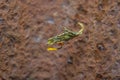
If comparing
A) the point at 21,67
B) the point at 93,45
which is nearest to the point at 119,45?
the point at 93,45

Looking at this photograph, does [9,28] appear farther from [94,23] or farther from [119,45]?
[119,45]

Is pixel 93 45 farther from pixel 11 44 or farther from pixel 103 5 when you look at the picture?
pixel 11 44

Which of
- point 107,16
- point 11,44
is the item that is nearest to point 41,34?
point 11,44

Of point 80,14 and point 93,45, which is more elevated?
point 80,14

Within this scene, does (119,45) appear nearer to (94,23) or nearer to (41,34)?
(94,23)

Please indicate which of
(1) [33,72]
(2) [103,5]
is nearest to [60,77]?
(1) [33,72]

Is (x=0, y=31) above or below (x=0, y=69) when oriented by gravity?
above
